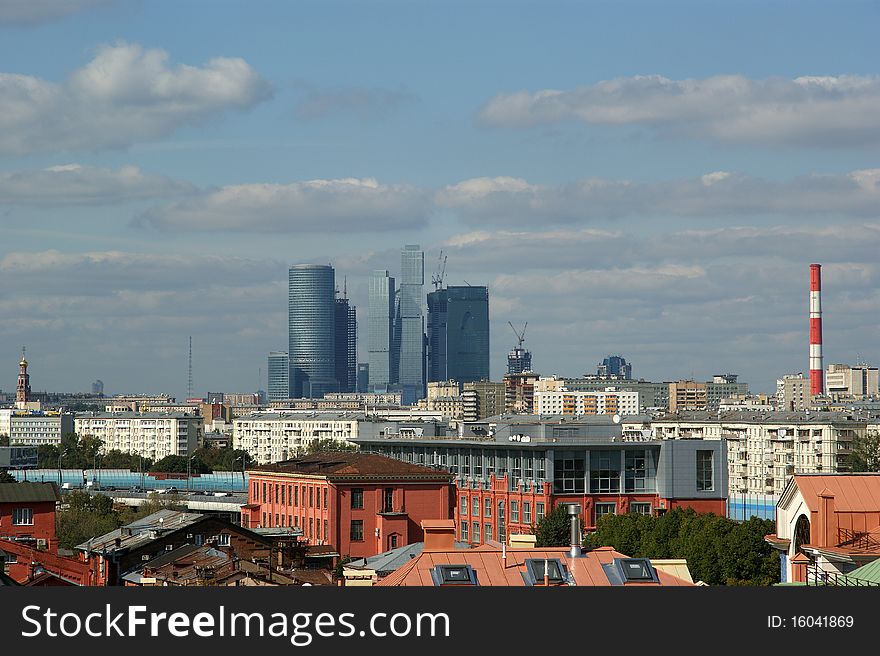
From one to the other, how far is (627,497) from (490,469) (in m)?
10.1

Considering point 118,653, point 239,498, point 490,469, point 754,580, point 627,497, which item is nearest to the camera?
point 118,653

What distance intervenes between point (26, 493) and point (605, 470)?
31009 mm

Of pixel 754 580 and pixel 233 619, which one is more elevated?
pixel 233 619

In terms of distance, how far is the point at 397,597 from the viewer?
22859 mm

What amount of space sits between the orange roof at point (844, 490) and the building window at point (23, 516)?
4218cm

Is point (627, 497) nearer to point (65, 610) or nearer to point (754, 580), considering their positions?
point (754, 580)

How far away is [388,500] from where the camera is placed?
319ft

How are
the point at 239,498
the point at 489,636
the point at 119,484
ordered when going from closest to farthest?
the point at 489,636, the point at 239,498, the point at 119,484

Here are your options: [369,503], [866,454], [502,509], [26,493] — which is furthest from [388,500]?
[866,454]

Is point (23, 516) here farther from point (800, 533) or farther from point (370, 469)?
point (800, 533)

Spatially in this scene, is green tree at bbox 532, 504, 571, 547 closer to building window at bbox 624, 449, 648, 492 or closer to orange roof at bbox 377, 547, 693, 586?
building window at bbox 624, 449, 648, 492

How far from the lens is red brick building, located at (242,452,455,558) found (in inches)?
3735

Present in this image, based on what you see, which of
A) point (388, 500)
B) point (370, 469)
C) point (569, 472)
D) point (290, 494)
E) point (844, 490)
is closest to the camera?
point (844, 490)

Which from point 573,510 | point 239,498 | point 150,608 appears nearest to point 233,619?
point 150,608
